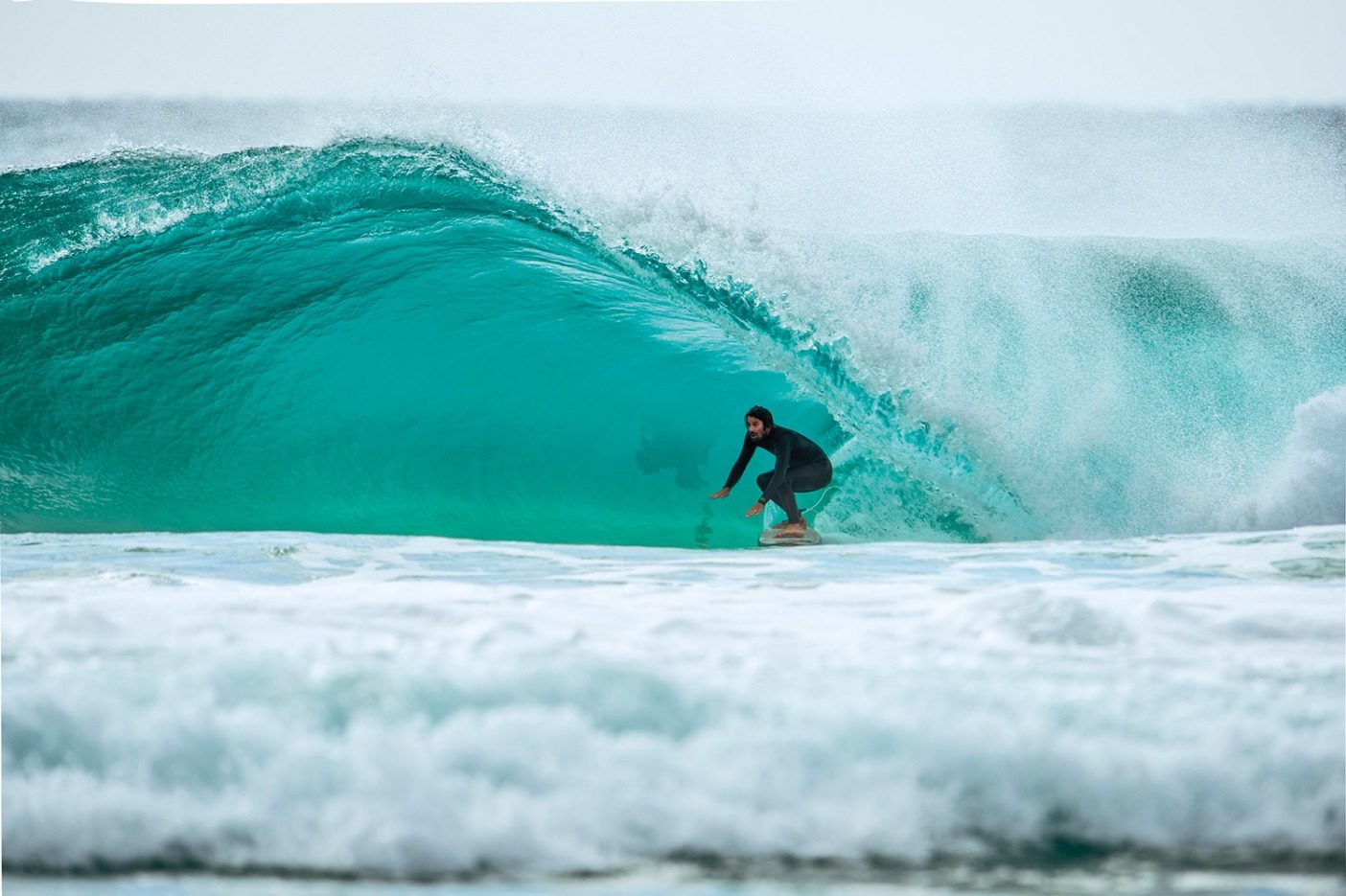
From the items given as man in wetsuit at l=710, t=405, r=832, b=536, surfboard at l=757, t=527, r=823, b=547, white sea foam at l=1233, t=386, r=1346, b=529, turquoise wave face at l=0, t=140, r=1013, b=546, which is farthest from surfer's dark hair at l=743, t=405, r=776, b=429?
white sea foam at l=1233, t=386, r=1346, b=529

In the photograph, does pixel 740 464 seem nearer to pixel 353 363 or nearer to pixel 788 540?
pixel 788 540

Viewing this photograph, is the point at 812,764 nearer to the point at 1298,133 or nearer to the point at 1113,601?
the point at 1113,601

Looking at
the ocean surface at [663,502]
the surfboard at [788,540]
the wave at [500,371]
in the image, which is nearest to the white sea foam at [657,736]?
the ocean surface at [663,502]

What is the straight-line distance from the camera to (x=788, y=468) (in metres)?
3.60

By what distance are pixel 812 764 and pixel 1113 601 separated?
96 centimetres

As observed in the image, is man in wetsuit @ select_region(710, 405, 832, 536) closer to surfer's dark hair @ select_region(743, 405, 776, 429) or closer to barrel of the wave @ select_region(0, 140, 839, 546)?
surfer's dark hair @ select_region(743, 405, 776, 429)

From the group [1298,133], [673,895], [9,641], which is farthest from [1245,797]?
[1298,133]

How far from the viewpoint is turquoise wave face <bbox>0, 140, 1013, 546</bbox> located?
4.12 meters

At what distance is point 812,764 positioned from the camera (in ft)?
4.54

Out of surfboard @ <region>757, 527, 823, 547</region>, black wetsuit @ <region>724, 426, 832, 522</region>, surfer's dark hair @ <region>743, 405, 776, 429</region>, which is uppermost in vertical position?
surfer's dark hair @ <region>743, 405, 776, 429</region>

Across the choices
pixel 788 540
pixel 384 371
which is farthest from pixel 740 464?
pixel 384 371

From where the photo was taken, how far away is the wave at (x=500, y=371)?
414 cm

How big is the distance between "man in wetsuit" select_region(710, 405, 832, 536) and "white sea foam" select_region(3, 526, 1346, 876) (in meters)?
1.54

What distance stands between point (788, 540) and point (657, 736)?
7.09 ft
